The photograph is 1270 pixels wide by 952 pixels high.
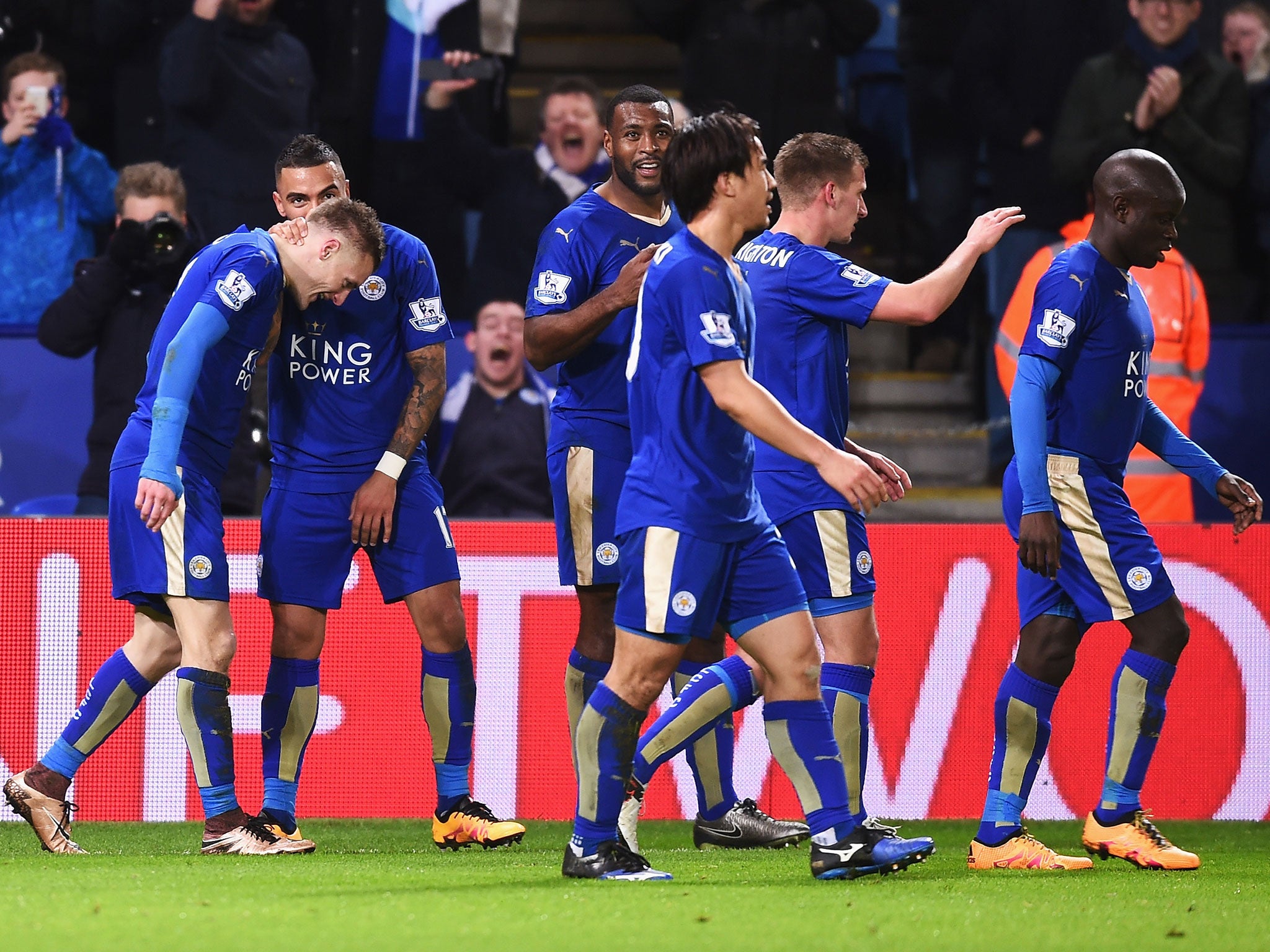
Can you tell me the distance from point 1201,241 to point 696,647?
4.74 meters

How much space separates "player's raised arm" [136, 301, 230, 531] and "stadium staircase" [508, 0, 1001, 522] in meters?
3.47

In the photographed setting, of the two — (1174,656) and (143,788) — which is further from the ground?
(1174,656)

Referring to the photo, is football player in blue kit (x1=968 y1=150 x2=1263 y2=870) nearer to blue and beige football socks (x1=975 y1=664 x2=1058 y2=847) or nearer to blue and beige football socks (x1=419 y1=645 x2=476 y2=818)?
blue and beige football socks (x1=975 y1=664 x2=1058 y2=847)

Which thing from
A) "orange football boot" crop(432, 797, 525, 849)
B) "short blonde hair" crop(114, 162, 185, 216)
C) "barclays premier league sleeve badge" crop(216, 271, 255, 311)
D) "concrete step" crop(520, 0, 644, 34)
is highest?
"concrete step" crop(520, 0, 644, 34)

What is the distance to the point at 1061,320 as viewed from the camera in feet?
15.9

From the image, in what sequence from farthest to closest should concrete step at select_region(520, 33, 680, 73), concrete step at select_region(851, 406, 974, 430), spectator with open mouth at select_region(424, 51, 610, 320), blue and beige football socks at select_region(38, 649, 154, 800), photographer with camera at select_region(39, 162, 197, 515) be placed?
concrete step at select_region(520, 33, 680, 73) < concrete step at select_region(851, 406, 974, 430) < spectator with open mouth at select_region(424, 51, 610, 320) < photographer with camera at select_region(39, 162, 197, 515) < blue and beige football socks at select_region(38, 649, 154, 800)

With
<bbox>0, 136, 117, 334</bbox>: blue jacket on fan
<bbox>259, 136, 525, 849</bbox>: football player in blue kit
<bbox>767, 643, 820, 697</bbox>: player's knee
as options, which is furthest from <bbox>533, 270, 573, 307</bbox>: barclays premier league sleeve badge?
<bbox>0, 136, 117, 334</bbox>: blue jacket on fan

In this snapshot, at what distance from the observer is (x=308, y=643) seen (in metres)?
5.36

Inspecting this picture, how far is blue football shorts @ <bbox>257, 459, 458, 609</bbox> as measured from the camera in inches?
210

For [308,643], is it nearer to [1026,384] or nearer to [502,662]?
[502,662]

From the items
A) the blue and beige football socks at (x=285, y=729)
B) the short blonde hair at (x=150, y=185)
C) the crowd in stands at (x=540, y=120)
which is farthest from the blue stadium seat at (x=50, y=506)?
the blue and beige football socks at (x=285, y=729)

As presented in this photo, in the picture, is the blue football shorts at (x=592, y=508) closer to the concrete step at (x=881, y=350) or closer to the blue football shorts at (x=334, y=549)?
the blue football shorts at (x=334, y=549)

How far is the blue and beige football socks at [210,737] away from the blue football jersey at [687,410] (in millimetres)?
1524

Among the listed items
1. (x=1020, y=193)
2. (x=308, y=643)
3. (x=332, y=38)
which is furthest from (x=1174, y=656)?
(x=332, y=38)
